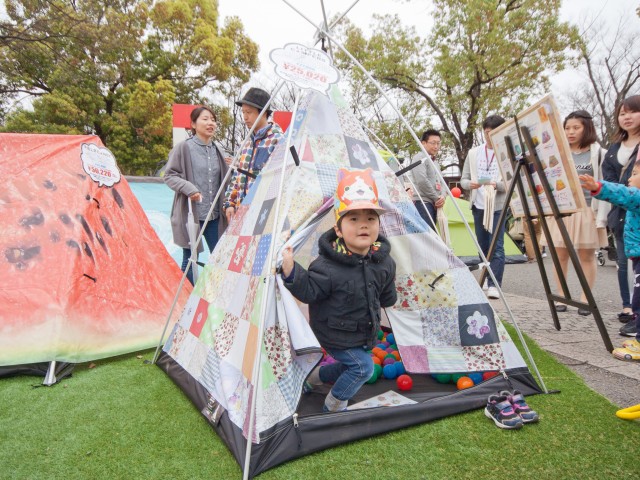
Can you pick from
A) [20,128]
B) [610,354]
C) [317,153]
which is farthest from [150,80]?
[610,354]

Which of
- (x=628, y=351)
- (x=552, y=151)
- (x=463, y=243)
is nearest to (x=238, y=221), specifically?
(x=552, y=151)

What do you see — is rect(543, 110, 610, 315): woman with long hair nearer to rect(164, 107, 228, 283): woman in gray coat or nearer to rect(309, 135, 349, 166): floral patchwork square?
rect(309, 135, 349, 166): floral patchwork square

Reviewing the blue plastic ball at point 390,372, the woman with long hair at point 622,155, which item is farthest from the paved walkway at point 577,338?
the blue plastic ball at point 390,372

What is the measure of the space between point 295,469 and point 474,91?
628 inches

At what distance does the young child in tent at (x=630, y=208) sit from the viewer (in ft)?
8.32

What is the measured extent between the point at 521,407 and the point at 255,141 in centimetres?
Answer: 248

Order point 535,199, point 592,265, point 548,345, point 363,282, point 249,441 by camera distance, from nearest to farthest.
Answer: point 249,441, point 363,282, point 535,199, point 548,345, point 592,265

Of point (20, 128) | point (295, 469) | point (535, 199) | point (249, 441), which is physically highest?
point (20, 128)

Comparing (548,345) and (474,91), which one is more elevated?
(474,91)

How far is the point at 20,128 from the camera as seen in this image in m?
16.0

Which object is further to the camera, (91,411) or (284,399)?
(91,411)

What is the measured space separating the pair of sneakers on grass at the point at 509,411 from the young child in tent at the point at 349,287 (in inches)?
26.6

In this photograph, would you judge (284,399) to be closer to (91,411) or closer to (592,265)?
(91,411)

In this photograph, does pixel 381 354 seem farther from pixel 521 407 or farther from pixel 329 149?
pixel 329 149
